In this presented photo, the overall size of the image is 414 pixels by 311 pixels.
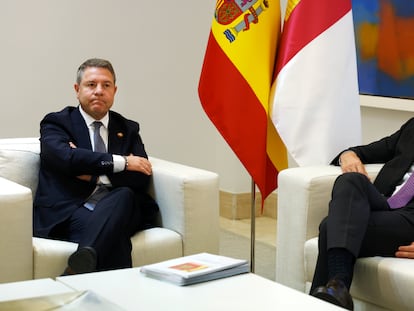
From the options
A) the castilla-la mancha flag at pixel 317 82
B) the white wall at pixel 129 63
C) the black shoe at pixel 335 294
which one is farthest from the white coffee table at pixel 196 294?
the white wall at pixel 129 63

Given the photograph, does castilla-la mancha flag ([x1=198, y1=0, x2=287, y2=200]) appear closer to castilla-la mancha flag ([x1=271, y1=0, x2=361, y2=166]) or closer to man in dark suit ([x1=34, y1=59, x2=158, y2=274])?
castilla-la mancha flag ([x1=271, y1=0, x2=361, y2=166])

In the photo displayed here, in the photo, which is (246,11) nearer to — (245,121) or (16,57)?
(245,121)

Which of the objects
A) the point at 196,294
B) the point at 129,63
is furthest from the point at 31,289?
the point at 129,63

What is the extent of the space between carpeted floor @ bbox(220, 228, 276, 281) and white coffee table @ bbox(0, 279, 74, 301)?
1.86 meters

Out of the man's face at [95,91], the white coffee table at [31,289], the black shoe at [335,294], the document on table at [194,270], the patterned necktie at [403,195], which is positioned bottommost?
the black shoe at [335,294]

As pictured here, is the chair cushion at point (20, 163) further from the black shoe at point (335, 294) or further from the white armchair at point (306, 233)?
the black shoe at point (335, 294)

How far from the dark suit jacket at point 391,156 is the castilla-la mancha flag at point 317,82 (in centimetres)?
18

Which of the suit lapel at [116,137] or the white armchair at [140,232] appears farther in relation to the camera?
the suit lapel at [116,137]

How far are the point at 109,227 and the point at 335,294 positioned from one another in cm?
99

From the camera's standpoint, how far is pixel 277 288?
2.44 meters

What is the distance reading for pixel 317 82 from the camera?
369 centimetres

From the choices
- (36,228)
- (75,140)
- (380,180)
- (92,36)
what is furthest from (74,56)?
(380,180)

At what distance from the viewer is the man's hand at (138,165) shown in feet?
11.3

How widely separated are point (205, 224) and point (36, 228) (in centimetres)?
73
